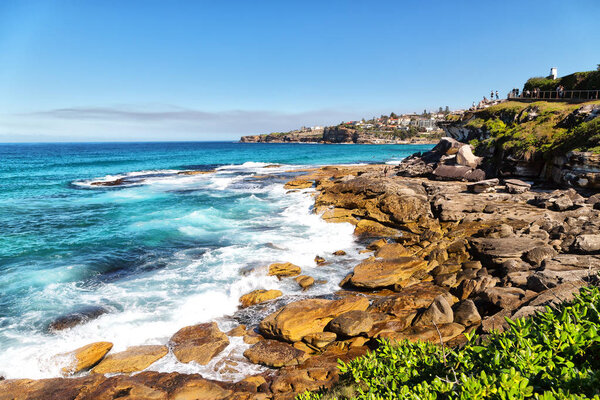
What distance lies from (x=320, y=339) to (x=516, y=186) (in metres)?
19.4

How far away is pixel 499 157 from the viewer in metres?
27.9

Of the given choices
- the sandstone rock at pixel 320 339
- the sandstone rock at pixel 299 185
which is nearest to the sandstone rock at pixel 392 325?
the sandstone rock at pixel 320 339

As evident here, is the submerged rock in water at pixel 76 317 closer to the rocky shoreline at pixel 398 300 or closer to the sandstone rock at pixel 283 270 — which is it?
the rocky shoreline at pixel 398 300

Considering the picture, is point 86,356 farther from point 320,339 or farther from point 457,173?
point 457,173

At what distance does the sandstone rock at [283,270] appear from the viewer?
52.0 feet

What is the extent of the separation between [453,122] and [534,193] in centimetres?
2081

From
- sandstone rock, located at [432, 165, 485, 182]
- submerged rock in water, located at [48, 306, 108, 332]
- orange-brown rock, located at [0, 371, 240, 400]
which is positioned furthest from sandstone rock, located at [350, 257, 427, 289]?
sandstone rock, located at [432, 165, 485, 182]

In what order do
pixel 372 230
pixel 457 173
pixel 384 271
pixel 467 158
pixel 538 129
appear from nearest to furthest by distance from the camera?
pixel 384 271, pixel 372 230, pixel 538 129, pixel 457 173, pixel 467 158

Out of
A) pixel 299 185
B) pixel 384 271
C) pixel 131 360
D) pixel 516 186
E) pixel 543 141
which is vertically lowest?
pixel 131 360

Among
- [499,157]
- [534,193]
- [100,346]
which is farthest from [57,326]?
[499,157]

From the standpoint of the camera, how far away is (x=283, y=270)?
52.5 ft

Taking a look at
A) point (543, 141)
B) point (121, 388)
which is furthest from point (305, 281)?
point (543, 141)

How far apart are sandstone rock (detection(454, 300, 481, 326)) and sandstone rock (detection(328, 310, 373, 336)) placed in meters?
2.77

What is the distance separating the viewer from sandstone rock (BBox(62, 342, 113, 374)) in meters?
10.2
